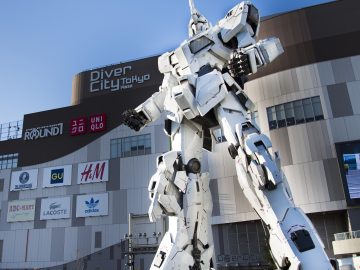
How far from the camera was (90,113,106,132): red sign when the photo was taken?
32.8 meters

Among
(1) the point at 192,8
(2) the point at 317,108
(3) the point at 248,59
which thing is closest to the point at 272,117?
(2) the point at 317,108

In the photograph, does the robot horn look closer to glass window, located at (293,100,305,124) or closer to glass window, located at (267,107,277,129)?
glass window, located at (293,100,305,124)

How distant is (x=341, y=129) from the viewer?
23.4 m

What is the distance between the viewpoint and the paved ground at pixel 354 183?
71.6 feet

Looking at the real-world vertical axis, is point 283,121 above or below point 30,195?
above

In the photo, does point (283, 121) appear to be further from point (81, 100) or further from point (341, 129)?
point (81, 100)

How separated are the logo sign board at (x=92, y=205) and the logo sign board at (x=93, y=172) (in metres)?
1.43

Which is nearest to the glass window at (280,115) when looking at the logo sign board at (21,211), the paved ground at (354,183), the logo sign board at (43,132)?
the paved ground at (354,183)

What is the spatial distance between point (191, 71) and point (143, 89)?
2679 cm

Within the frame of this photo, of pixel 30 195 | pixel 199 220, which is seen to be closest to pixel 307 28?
pixel 199 220

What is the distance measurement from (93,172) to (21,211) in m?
8.76

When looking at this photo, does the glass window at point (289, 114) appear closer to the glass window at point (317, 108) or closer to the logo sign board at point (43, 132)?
the glass window at point (317, 108)

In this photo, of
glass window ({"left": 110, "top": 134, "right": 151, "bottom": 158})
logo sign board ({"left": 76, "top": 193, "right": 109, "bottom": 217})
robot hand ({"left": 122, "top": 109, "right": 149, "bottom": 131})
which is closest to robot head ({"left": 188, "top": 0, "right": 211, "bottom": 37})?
robot hand ({"left": 122, "top": 109, "right": 149, "bottom": 131})

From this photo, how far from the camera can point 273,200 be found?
4668 mm
